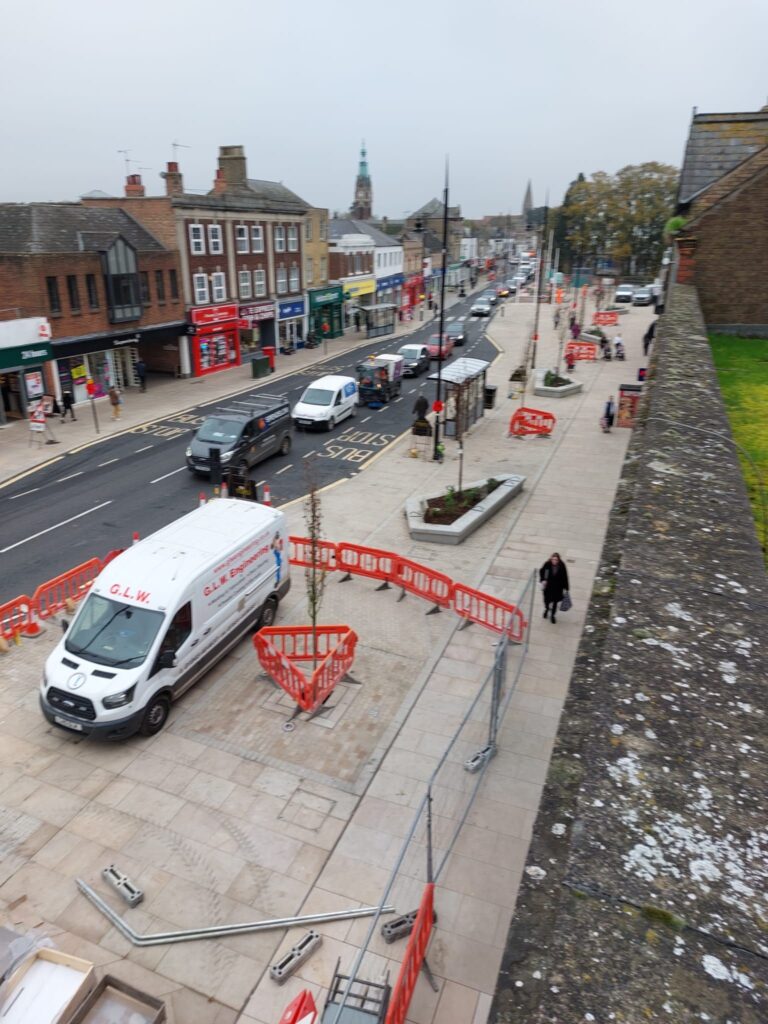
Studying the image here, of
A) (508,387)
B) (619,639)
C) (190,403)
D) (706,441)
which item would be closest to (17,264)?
(190,403)

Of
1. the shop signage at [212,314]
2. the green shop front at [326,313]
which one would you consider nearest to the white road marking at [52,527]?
the shop signage at [212,314]

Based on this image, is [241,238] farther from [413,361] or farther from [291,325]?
[413,361]

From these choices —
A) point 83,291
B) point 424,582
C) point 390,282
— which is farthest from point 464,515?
point 390,282

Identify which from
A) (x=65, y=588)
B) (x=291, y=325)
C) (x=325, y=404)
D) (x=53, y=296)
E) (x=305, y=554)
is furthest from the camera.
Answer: (x=291, y=325)

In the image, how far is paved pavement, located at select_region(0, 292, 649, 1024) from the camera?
6.76 m

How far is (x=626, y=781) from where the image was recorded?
2617 mm

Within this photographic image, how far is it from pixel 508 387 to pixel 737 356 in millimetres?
22761

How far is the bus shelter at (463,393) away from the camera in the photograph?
80.0 ft

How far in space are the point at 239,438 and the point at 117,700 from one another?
1343 cm

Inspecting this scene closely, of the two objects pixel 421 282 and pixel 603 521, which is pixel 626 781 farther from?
pixel 421 282

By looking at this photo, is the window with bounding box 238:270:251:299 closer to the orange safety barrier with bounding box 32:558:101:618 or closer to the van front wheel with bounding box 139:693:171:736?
the orange safety barrier with bounding box 32:558:101:618

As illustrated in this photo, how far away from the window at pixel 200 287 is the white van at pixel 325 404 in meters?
12.1

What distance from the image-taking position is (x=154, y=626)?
32.9ft

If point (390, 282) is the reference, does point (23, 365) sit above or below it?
below
